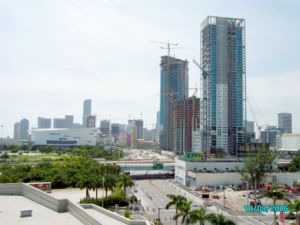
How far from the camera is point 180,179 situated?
93188mm

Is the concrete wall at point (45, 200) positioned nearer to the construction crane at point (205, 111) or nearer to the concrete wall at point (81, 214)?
the concrete wall at point (81, 214)

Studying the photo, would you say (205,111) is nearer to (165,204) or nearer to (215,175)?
(215,175)

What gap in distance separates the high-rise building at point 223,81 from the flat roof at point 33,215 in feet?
399

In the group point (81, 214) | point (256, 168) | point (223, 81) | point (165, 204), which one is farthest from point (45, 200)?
point (223, 81)

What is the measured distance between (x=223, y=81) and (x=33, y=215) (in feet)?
421

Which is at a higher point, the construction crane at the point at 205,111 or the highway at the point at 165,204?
the construction crane at the point at 205,111

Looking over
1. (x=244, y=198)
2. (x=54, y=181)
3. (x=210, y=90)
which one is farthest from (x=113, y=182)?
(x=210, y=90)

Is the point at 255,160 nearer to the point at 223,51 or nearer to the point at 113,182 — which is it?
the point at 113,182

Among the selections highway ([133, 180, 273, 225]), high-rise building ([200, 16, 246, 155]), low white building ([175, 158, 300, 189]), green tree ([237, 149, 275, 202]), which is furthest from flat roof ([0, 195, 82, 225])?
high-rise building ([200, 16, 246, 155])

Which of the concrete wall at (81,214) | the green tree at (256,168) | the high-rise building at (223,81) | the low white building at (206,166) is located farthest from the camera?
the high-rise building at (223,81)

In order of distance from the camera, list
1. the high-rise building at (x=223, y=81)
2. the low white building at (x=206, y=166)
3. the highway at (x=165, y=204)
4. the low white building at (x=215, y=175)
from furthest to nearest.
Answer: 1. the high-rise building at (x=223, y=81)
2. the low white building at (x=206, y=166)
3. the low white building at (x=215, y=175)
4. the highway at (x=165, y=204)

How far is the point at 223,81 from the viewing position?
492 ft

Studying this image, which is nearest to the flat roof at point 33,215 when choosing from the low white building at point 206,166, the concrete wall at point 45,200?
the concrete wall at point 45,200

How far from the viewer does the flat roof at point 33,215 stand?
2678 centimetres
